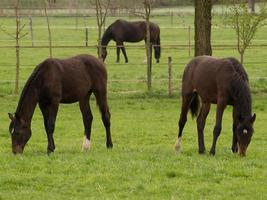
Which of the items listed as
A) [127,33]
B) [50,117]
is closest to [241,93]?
[50,117]

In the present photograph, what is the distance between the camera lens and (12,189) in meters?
9.35

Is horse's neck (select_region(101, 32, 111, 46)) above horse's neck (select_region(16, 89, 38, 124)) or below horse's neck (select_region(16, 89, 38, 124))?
below

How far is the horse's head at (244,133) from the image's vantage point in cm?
1212

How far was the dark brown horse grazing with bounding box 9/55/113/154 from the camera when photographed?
492 inches

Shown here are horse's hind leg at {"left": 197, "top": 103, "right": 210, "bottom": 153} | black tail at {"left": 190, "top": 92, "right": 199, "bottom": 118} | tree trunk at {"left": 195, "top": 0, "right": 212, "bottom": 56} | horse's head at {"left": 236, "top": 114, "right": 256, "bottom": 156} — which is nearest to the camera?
horse's head at {"left": 236, "top": 114, "right": 256, "bottom": 156}

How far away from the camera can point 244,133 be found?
12125 mm

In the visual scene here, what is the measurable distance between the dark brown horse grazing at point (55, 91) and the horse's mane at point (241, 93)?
2.97m

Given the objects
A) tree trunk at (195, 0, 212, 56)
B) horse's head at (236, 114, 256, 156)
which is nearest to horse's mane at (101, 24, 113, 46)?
tree trunk at (195, 0, 212, 56)

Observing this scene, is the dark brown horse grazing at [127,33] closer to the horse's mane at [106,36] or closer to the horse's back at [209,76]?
the horse's mane at [106,36]

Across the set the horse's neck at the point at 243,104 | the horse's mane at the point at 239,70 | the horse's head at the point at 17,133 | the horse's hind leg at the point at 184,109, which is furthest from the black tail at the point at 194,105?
the horse's head at the point at 17,133

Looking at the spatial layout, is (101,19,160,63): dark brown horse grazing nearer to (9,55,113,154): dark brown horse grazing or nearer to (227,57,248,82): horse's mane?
(9,55,113,154): dark brown horse grazing

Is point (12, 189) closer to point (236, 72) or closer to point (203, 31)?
point (236, 72)

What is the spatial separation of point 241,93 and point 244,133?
727mm

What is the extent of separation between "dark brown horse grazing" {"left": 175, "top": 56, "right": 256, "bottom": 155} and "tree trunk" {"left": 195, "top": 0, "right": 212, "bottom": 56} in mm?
11304
